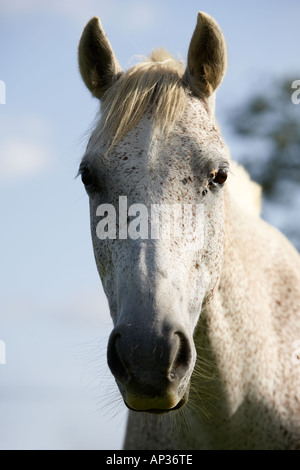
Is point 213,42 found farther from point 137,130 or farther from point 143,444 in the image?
point 143,444

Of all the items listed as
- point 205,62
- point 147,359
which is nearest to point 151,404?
point 147,359

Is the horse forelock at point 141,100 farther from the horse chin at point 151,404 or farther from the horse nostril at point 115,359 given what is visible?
the horse chin at point 151,404

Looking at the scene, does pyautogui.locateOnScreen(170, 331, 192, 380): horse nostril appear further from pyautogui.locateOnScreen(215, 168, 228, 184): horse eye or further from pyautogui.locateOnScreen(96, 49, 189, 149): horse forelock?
pyautogui.locateOnScreen(96, 49, 189, 149): horse forelock

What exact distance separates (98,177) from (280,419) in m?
2.15

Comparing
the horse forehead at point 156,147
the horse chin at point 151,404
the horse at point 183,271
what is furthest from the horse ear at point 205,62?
the horse chin at point 151,404

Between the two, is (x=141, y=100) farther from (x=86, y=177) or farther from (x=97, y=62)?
(x=97, y=62)

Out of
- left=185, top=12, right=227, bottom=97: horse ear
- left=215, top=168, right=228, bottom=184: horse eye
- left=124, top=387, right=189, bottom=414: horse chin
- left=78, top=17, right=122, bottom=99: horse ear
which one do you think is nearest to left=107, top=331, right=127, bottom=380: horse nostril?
left=124, top=387, right=189, bottom=414: horse chin

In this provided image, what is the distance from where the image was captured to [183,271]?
3.22 m

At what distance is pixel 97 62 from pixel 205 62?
812 mm

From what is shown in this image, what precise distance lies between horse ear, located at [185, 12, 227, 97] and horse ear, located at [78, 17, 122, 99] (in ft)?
1.89

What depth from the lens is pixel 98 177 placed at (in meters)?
3.60

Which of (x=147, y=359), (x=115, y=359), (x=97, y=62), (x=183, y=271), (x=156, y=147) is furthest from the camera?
(x=97, y=62)

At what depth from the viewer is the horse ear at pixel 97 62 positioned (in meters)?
4.25
